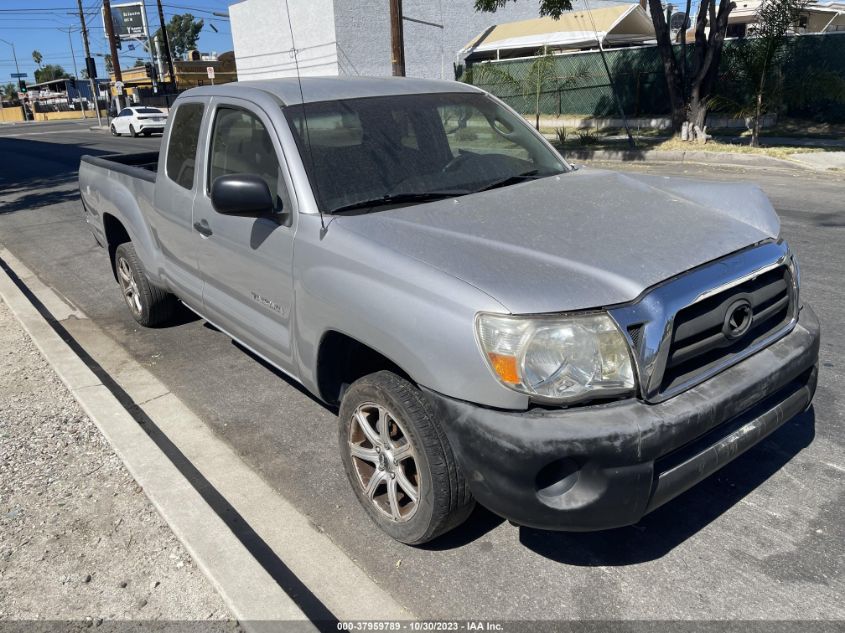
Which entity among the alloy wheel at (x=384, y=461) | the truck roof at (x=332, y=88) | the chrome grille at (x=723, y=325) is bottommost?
the alloy wheel at (x=384, y=461)

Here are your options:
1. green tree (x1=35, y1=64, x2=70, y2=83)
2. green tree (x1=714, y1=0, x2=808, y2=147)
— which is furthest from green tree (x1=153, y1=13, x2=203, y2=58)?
green tree (x1=714, y1=0, x2=808, y2=147)

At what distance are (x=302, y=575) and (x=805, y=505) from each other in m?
2.18

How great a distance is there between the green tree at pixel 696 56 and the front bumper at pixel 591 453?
14873mm

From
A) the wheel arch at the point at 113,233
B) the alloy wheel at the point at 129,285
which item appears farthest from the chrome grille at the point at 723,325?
the wheel arch at the point at 113,233

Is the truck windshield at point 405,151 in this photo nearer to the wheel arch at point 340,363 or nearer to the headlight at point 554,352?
the wheel arch at point 340,363

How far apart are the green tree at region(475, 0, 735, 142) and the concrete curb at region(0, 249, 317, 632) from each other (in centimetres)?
1460

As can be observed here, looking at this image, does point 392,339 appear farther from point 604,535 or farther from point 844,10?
point 844,10

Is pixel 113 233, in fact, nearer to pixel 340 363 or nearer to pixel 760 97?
pixel 340 363

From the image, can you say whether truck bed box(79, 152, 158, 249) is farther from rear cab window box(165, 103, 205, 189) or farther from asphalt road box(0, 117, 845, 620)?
asphalt road box(0, 117, 845, 620)

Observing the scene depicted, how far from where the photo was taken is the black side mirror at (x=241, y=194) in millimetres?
3205

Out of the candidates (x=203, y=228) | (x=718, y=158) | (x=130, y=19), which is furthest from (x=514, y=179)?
(x=130, y=19)

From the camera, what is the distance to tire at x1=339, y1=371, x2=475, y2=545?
8.65ft

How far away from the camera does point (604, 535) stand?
9.94 ft

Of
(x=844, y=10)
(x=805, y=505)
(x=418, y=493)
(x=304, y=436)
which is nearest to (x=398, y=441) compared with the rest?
(x=418, y=493)
